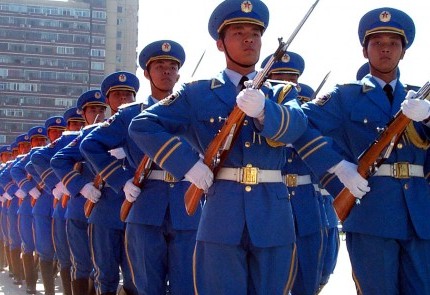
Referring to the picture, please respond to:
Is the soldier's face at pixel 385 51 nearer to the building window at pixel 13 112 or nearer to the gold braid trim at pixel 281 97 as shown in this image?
the gold braid trim at pixel 281 97

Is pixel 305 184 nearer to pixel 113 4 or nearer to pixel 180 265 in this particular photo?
pixel 180 265

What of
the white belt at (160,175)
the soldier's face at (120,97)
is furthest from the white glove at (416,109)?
the soldier's face at (120,97)

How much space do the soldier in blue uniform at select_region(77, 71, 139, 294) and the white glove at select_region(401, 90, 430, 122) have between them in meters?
2.66

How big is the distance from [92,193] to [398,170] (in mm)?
3392

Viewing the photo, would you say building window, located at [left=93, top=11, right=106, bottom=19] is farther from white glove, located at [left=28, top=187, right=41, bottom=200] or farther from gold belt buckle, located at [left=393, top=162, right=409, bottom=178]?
gold belt buckle, located at [left=393, top=162, right=409, bottom=178]

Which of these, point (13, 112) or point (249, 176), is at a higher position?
point (249, 176)

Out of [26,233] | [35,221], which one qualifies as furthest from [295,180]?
[26,233]

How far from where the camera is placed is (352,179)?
15.9ft

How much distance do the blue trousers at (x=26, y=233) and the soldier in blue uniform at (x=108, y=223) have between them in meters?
4.48

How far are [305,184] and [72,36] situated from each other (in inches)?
2914

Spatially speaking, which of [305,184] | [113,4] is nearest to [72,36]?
[113,4]

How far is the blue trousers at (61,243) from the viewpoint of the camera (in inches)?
359

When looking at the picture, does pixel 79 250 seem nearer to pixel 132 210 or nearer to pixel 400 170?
pixel 132 210

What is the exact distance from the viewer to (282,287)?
4.57 m
